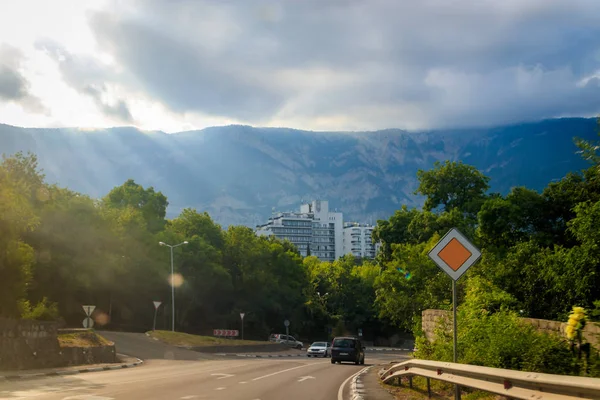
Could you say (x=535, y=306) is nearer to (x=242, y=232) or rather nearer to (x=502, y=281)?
(x=502, y=281)

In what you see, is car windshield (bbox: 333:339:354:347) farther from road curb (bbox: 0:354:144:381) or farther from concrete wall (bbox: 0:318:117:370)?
concrete wall (bbox: 0:318:117:370)

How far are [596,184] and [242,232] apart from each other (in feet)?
243

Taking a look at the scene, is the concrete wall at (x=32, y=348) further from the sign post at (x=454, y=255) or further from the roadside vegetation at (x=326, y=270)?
the sign post at (x=454, y=255)

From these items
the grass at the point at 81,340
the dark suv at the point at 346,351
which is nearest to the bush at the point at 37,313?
the grass at the point at 81,340

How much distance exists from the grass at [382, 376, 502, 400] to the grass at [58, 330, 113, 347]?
17.6 metres

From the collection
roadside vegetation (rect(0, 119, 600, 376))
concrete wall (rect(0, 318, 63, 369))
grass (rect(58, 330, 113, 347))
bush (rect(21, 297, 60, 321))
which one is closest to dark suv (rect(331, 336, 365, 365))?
roadside vegetation (rect(0, 119, 600, 376))

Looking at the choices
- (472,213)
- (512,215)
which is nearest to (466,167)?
(472,213)

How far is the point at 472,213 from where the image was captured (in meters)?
58.2

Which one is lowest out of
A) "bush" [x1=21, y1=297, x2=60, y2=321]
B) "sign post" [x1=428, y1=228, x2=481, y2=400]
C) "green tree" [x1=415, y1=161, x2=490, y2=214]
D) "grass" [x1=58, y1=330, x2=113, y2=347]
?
"grass" [x1=58, y1=330, x2=113, y2=347]

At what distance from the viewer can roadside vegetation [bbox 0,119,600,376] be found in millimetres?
18078

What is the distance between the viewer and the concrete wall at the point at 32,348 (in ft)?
82.0

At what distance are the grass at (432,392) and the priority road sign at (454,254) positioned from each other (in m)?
2.73

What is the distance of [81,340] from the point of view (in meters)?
34.0

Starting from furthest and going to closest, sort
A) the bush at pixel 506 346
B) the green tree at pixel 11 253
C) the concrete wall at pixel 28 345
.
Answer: the green tree at pixel 11 253 → the concrete wall at pixel 28 345 → the bush at pixel 506 346
